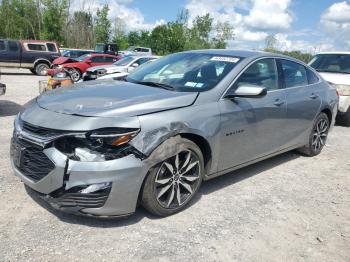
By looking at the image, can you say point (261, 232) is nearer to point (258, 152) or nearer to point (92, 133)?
point (258, 152)

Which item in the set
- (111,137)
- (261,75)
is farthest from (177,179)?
(261,75)

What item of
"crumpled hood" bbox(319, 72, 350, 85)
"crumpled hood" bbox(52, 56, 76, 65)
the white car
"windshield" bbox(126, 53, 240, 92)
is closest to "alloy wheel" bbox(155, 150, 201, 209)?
"windshield" bbox(126, 53, 240, 92)

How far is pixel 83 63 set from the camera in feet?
62.8

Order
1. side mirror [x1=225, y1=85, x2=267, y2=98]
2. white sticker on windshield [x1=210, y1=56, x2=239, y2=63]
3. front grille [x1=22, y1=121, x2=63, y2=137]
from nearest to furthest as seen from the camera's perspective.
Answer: front grille [x1=22, y1=121, x2=63, y2=137]
side mirror [x1=225, y1=85, x2=267, y2=98]
white sticker on windshield [x1=210, y1=56, x2=239, y2=63]

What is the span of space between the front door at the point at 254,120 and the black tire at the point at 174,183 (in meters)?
→ 0.41

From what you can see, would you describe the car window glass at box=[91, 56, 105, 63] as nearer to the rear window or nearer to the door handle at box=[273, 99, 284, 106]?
the rear window

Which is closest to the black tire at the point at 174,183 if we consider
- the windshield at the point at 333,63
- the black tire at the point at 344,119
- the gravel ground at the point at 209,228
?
the gravel ground at the point at 209,228

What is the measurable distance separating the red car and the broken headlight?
51.7 feet

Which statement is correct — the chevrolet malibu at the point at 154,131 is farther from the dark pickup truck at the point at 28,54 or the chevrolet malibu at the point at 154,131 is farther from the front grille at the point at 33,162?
the dark pickup truck at the point at 28,54

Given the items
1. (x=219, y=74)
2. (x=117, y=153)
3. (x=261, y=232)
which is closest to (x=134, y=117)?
(x=117, y=153)

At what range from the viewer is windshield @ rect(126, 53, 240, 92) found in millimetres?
4098

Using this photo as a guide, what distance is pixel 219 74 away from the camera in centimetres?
420

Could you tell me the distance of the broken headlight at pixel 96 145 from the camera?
10.2 feet

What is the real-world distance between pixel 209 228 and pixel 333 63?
24.6 ft
